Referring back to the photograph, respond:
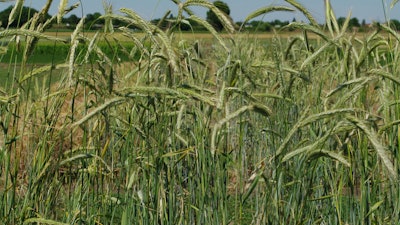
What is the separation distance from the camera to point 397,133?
8.32ft

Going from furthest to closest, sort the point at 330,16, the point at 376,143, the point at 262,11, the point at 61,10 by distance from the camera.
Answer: the point at 330,16
the point at 262,11
the point at 61,10
the point at 376,143

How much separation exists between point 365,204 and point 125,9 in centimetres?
101

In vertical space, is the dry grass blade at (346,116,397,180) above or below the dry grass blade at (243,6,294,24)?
below

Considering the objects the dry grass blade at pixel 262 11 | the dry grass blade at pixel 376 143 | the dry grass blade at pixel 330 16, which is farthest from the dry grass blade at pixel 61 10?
the dry grass blade at pixel 330 16

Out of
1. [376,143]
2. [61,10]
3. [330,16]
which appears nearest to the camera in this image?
[376,143]

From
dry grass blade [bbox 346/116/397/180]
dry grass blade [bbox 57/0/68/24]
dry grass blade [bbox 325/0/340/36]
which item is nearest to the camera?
dry grass blade [bbox 346/116/397/180]

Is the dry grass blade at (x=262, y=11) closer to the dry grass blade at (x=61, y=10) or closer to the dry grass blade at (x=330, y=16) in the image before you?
the dry grass blade at (x=330, y=16)

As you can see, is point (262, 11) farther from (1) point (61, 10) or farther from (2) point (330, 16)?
(1) point (61, 10)

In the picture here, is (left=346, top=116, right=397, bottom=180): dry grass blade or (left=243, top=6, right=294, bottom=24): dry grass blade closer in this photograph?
(left=346, top=116, right=397, bottom=180): dry grass blade

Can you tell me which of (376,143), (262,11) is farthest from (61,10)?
(376,143)

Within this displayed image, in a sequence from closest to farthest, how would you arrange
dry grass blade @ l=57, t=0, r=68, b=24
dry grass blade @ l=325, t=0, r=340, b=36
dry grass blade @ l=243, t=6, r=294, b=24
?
dry grass blade @ l=57, t=0, r=68, b=24
dry grass blade @ l=243, t=6, r=294, b=24
dry grass blade @ l=325, t=0, r=340, b=36

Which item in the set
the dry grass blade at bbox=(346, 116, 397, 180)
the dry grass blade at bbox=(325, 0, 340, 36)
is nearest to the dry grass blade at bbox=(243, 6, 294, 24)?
the dry grass blade at bbox=(325, 0, 340, 36)

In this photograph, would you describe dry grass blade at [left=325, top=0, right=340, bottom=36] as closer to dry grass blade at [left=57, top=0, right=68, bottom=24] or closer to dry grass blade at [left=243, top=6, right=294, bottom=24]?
dry grass blade at [left=243, top=6, right=294, bottom=24]

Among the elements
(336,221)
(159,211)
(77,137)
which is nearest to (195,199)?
(159,211)
